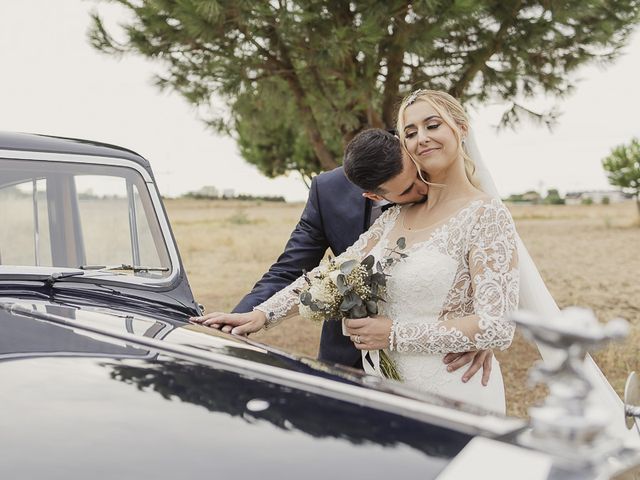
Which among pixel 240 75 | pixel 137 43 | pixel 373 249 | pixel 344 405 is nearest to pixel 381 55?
pixel 240 75

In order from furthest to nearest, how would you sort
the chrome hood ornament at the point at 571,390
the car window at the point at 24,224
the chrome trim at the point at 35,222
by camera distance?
1. the chrome trim at the point at 35,222
2. the car window at the point at 24,224
3. the chrome hood ornament at the point at 571,390

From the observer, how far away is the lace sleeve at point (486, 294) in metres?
2.15

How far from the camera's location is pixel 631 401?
163 centimetres

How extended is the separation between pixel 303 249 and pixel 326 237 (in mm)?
112

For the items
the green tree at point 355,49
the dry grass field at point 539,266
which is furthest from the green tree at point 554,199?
the green tree at point 355,49

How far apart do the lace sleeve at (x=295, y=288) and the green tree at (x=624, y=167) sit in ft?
94.8

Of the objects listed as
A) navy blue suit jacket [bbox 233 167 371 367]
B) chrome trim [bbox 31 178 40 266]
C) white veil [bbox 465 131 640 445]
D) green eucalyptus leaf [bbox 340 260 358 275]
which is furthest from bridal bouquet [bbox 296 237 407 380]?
chrome trim [bbox 31 178 40 266]

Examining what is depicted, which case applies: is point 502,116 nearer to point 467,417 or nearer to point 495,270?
point 495,270

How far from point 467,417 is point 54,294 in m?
1.71

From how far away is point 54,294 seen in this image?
8.80 feet

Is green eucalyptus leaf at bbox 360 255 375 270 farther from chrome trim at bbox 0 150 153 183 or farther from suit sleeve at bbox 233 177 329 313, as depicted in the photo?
chrome trim at bbox 0 150 153 183

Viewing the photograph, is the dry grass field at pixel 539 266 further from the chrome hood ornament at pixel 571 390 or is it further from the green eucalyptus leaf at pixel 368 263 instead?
the chrome hood ornament at pixel 571 390

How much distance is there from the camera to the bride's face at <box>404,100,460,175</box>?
2.34m

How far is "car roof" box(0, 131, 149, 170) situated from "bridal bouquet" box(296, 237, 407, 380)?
4.38 ft
